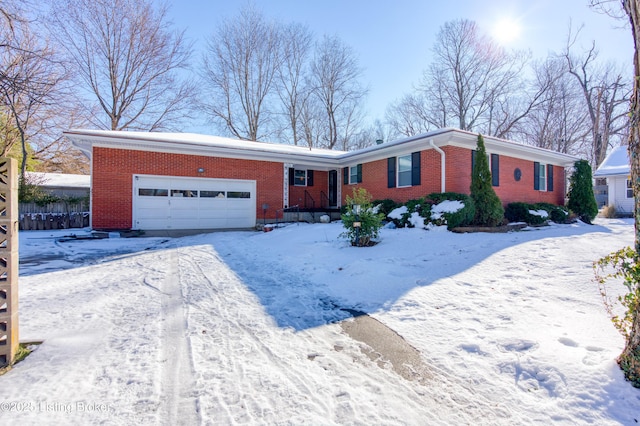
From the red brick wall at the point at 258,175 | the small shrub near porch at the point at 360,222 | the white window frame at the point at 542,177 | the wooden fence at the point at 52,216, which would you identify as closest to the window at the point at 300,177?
the red brick wall at the point at 258,175

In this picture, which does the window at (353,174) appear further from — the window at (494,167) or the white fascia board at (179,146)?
the window at (494,167)

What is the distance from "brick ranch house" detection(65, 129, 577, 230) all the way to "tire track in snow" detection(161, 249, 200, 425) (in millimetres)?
8994

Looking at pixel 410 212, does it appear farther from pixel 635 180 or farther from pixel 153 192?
pixel 153 192

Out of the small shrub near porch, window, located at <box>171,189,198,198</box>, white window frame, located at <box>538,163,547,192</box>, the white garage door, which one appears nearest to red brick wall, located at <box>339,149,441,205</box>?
the small shrub near porch

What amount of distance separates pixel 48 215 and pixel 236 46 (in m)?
19.9

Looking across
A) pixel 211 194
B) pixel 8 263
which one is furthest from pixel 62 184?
pixel 8 263

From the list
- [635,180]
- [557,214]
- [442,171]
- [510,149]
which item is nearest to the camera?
[635,180]

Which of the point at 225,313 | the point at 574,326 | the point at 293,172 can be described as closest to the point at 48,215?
the point at 293,172

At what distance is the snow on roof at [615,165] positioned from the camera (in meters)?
18.3

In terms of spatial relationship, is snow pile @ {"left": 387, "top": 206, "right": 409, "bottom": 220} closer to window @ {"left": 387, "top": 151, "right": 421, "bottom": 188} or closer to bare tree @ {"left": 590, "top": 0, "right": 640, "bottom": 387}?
window @ {"left": 387, "top": 151, "right": 421, "bottom": 188}

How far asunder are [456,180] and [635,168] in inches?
369

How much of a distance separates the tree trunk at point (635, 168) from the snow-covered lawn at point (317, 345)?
12 cm

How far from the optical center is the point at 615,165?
19.7 meters

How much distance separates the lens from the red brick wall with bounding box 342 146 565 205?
441 inches
